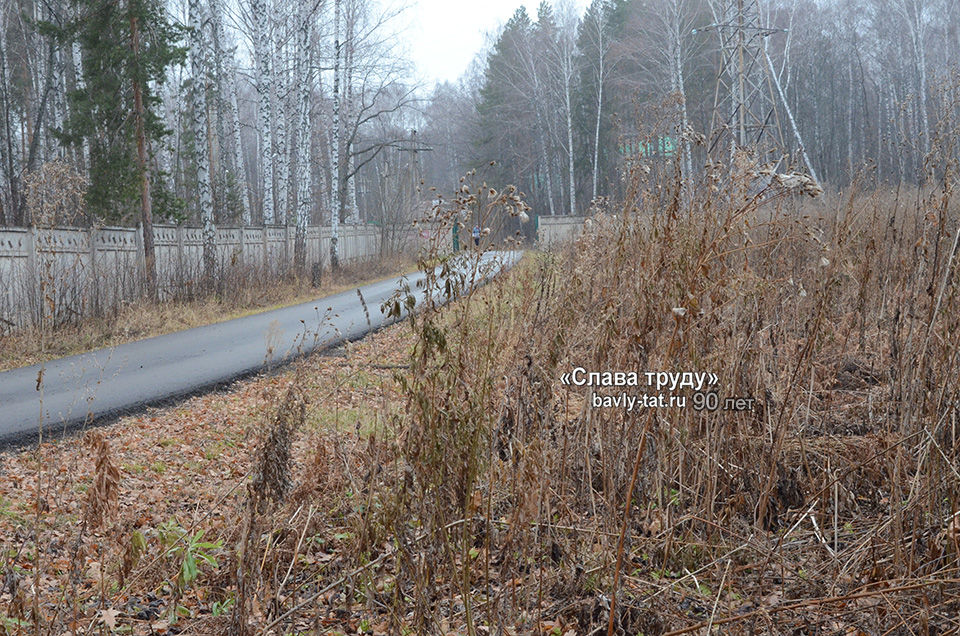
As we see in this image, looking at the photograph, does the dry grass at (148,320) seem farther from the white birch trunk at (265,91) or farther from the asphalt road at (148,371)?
the white birch trunk at (265,91)

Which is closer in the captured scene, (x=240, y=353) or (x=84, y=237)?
(x=240, y=353)

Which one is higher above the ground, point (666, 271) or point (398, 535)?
point (666, 271)

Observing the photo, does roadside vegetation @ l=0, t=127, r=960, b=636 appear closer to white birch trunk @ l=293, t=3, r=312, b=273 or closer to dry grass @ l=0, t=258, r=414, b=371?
dry grass @ l=0, t=258, r=414, b=371

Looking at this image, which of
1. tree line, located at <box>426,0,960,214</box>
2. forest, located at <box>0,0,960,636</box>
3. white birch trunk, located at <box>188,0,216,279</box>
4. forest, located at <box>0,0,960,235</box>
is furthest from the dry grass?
tree line, located at <box>426,0,960,214</box>

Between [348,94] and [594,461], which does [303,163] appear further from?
[594,461]

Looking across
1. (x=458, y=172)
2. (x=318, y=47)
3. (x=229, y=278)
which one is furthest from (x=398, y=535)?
(x=458, y=172)

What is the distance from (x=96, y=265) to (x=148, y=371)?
5.15 metres

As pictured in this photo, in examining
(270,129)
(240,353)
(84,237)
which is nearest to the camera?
(240,353)

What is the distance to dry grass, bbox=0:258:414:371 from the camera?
Result: 1049 centimetres

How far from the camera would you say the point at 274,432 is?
3115 mm

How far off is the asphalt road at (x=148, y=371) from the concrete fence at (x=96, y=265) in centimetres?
91

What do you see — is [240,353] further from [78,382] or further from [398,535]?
[398,535]

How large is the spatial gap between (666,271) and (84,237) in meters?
13.1

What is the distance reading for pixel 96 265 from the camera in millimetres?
13102
